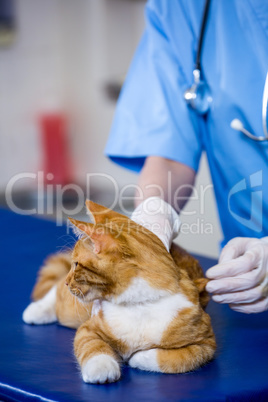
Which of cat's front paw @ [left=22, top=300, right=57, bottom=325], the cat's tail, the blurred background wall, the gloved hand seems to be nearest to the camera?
the gloved hand

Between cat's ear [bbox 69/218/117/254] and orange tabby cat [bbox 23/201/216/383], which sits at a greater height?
cat's ear [bbox 69/218/117/254]

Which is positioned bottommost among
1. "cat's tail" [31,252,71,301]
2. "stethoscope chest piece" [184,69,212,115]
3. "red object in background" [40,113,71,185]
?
"red object in background" [40,113,71,185]

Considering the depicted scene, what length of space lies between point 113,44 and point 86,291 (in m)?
2.64

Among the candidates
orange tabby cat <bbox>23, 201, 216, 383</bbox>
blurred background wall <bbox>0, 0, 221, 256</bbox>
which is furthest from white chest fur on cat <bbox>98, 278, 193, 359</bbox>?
blurred background wall <bbox>0, 0, 221, 256</bbox>

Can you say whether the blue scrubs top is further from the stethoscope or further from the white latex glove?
the white latex glove

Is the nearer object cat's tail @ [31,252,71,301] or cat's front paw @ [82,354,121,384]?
cat's front paw @ [82,354,121,384]

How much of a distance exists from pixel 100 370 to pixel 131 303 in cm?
9

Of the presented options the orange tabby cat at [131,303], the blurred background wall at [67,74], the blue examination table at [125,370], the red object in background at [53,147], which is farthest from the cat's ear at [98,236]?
the red object in background at [53,147]

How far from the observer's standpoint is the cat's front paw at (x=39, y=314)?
939 millimetres

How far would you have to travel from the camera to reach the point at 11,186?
2.99 meters

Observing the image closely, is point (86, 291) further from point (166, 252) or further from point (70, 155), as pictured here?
point (70, 155)

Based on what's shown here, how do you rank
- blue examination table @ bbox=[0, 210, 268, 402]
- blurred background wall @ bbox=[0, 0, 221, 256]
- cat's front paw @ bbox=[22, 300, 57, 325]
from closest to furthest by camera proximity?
1. blue examination table @ bbox=[0, 210, 268, 402]
2. cat's front paw @ bbox=[22, 300, 57, 325]
3. blurred background wall @ bbox=[0, 0, 221, 256]

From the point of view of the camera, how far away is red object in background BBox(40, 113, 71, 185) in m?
3.21

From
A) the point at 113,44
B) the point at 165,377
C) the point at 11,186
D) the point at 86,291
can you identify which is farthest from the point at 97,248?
the point at 113,44
